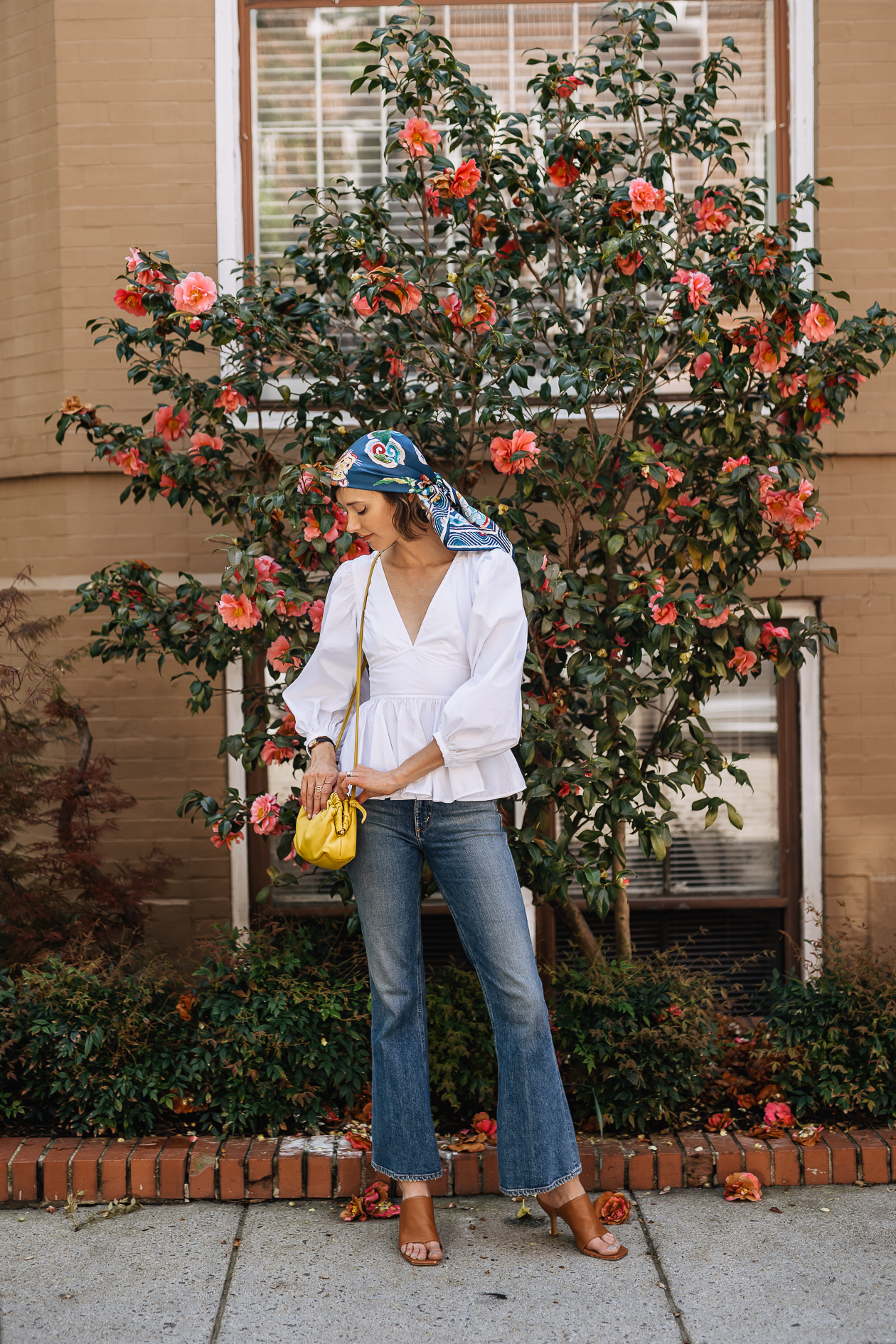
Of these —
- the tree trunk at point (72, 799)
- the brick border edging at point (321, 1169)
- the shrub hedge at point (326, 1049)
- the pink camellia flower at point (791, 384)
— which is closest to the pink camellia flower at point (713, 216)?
the pink camellia flower at point (791, 384)

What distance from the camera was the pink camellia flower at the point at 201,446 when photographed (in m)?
3.75

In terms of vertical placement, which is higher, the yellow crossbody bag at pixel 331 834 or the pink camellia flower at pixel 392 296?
the pink camellia flower at pixel 392 296

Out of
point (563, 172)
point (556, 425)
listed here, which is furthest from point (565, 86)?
point (556, 425)

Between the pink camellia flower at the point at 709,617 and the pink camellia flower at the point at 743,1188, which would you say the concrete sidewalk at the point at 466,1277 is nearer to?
the pink camellia flower at the point at 743,1188

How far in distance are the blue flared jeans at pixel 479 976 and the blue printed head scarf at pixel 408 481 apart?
655 mm

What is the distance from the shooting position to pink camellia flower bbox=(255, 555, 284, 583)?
136 inches

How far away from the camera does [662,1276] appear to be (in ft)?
9.21

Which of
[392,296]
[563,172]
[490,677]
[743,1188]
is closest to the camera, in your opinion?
[490,677]

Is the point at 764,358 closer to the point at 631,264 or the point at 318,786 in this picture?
the point at 631,264

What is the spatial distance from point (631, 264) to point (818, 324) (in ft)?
1.91

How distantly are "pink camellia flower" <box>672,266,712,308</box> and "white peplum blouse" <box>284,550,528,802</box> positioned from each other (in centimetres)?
115

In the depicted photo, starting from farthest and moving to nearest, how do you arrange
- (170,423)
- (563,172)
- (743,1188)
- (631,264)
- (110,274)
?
(110,274)
(170,423)
(563,172)
(631,264)
(743,1188)

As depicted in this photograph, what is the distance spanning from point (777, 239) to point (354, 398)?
4.65 feet

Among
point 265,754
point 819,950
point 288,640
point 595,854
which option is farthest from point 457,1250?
point 819,950
